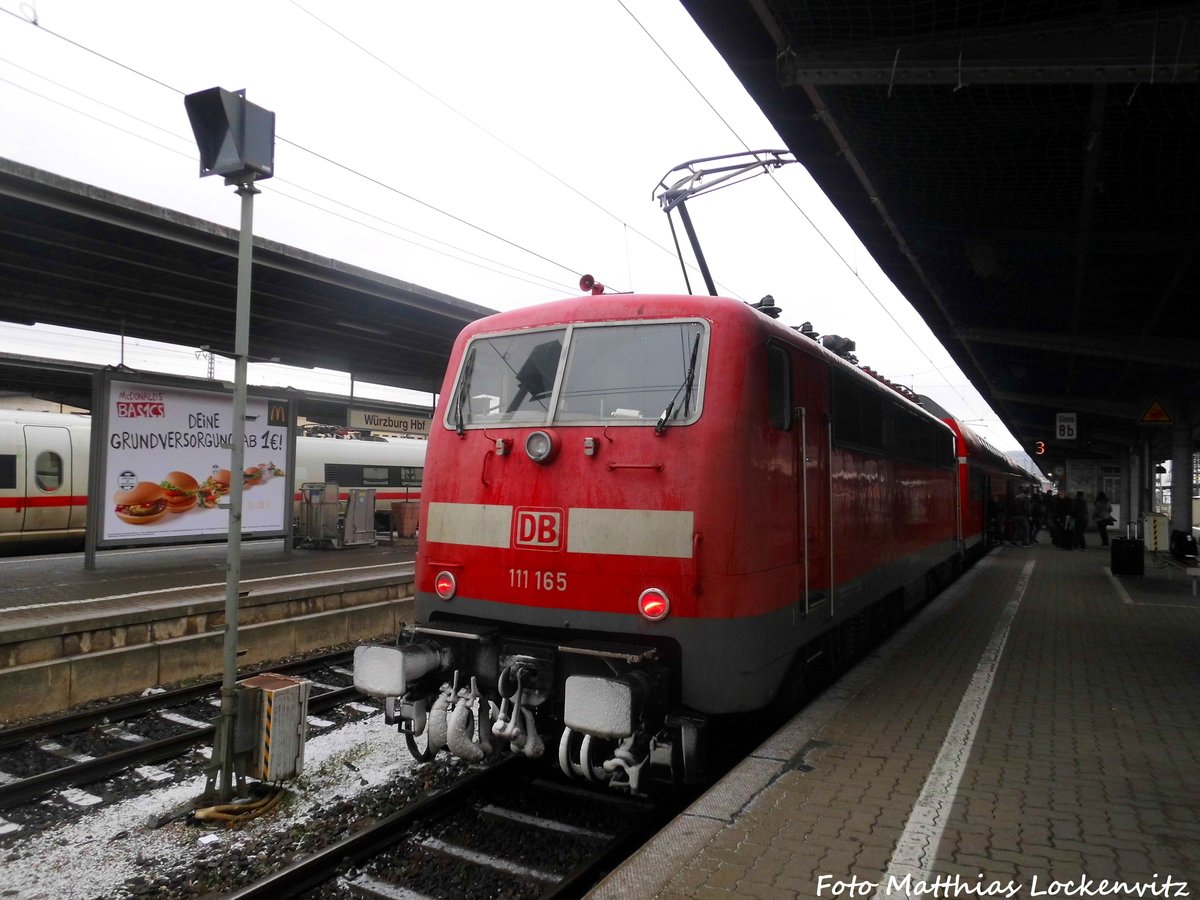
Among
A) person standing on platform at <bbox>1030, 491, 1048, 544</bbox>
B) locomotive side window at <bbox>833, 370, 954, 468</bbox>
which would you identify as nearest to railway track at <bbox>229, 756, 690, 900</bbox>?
locomotive side window at <bbox>833, 370, 954, 468</bbox>

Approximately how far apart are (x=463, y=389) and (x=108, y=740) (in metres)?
4.25

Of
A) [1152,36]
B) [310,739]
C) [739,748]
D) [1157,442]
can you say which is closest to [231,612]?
[310,739]

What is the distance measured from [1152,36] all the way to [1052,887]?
4.98m

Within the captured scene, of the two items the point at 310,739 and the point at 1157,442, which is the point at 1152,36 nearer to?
the point at 310,739

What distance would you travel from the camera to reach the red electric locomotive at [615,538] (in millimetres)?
4766

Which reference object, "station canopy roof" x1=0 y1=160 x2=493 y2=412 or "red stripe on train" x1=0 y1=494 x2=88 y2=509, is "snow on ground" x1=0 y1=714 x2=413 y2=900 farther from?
"red stripe on train" x1=0 y1=494 x2=88 y2=509

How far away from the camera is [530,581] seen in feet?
17.1

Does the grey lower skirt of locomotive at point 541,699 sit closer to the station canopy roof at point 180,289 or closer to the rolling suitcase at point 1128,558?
the station canopy roof at point 180,289

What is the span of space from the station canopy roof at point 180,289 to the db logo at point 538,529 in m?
6.86

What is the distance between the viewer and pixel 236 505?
5453mm

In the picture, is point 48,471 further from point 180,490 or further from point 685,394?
point 685,394

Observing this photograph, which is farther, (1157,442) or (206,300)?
(1157,442)

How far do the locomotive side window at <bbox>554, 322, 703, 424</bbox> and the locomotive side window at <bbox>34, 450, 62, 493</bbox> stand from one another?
50.8 feet

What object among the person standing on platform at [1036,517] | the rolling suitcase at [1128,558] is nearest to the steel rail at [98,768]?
the rolling suitcase at [1128,558]
